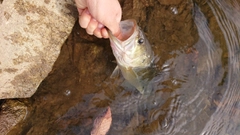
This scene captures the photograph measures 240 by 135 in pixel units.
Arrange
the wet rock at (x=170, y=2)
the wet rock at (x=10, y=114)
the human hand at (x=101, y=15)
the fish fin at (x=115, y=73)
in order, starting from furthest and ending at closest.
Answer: the wet rock at (x=170, y=2), the fish fin at (x=115, y=73), the wet rock at (x=10, y=114), the human hand at (x=101, y=15)

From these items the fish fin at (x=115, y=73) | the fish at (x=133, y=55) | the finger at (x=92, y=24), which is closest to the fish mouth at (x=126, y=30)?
the fish at (x=133, y=55)

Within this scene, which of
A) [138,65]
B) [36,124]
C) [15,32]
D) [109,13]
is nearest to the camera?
[109,13]

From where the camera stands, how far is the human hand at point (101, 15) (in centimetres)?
232

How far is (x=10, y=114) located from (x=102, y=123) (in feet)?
3.83

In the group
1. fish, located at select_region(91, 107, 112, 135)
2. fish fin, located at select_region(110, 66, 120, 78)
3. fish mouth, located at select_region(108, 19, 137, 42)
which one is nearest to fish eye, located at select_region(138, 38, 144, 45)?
fish mouth, located at select_region(108, 19, 137, 42)

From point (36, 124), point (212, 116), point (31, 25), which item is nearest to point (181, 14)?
point (212, 116)

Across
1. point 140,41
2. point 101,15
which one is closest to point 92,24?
point 101,15

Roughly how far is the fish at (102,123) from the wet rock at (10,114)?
929mm

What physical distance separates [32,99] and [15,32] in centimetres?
101

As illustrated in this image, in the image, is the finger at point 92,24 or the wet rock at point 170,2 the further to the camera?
the wet rock at point 170,2

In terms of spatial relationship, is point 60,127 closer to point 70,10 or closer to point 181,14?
point 70,10

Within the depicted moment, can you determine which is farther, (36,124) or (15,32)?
(36,124)

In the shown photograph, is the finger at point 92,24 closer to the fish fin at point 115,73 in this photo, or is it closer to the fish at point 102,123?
the fish fin at point 115,73

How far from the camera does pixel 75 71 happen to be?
3.52 meters
